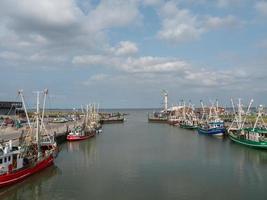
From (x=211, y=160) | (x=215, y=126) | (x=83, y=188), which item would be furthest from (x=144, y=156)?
(x=215, y=126)

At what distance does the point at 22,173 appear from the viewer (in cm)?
4091

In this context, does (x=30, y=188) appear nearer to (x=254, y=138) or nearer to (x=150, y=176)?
(x=150, y=176)

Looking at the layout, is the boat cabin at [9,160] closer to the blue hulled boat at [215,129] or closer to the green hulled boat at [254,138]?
the green hulled boat at [254,138]

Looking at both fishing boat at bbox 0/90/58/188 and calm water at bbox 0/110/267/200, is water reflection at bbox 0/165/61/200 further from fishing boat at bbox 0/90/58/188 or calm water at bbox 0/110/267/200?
fishing boat at bbox 0/90/58/188

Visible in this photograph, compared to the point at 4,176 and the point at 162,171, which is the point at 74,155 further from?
the point at 4,176

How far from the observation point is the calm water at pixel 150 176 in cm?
3650

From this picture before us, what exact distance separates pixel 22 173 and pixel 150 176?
1378 cm

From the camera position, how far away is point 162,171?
46469 mm

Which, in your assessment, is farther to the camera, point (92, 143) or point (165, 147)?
point (92, 143)

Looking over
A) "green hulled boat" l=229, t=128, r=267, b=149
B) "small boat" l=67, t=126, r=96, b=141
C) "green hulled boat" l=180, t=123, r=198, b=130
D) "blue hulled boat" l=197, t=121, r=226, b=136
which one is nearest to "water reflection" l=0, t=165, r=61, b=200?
"small boat" l=67, t=126, r=96, b=141

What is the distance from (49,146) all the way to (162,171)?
65.9ft

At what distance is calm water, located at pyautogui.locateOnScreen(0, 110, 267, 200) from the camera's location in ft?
120

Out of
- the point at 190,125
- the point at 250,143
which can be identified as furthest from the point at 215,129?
the point at 190,125

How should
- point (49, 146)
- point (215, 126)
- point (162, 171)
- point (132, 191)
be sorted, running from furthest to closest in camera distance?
point (215, 126) → point (49, 146) → point (162, 171) → point (132, 191)
